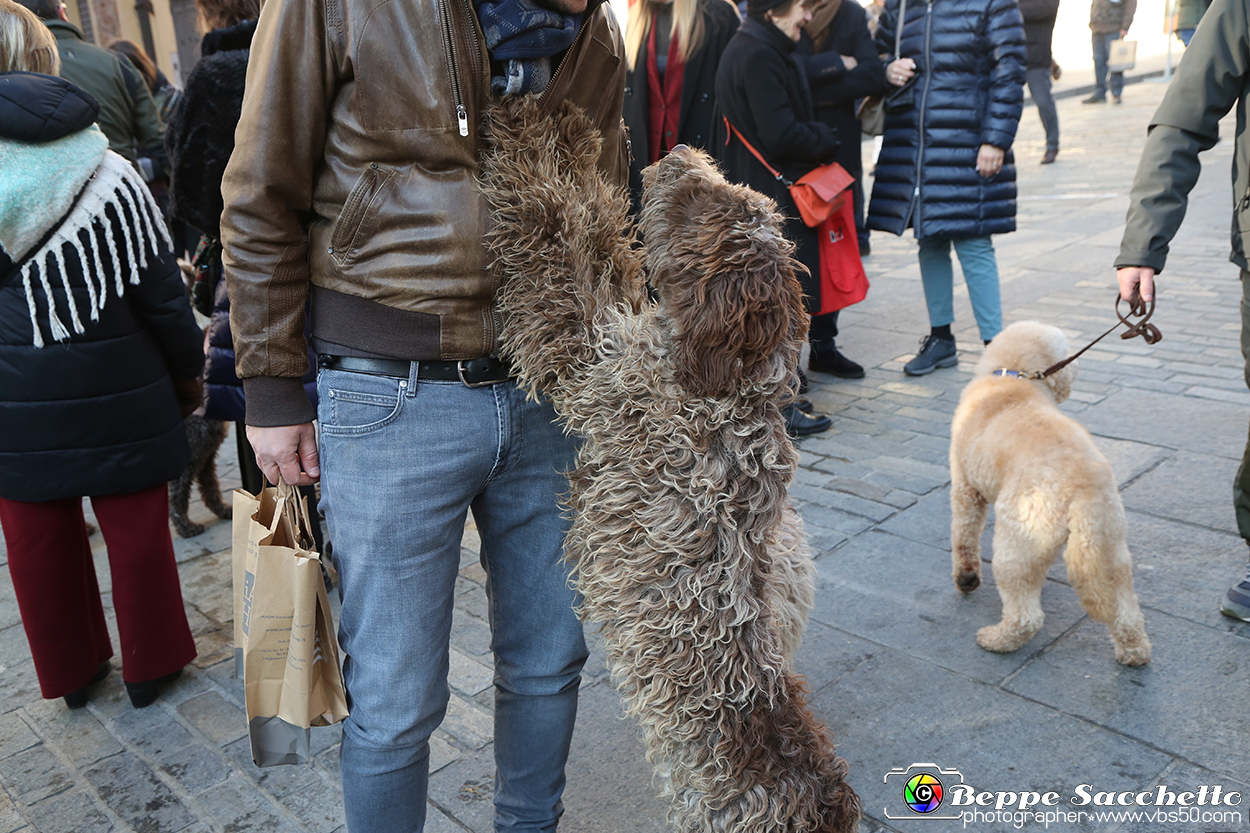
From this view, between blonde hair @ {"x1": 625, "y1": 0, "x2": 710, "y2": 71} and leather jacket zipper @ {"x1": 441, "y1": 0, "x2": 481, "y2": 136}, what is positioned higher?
blonde hair @ {"x1": 625, "y1": 0, "x2": 710, "y2": 71}

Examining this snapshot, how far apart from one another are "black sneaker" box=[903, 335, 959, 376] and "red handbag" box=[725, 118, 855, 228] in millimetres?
1267

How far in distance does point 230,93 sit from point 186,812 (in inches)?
89.2

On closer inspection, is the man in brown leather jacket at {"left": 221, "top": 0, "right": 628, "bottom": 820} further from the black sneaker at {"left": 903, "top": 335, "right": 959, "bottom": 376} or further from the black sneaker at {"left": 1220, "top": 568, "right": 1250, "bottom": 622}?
the black sneaker at {"left": 903, "top": 335, "right": 959, "bottom": 376}

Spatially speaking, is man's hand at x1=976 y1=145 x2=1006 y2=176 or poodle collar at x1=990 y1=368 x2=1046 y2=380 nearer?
poodle collar at x1=990 y1=368 x2=1046 y2=380

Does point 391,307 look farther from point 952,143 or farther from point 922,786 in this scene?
point 952,143

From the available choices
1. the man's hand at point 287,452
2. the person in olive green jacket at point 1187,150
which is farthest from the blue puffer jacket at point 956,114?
the man's hand at point 287,452

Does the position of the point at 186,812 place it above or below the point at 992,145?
below

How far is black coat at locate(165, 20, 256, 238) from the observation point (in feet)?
10.2

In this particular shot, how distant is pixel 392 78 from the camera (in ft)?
5.31

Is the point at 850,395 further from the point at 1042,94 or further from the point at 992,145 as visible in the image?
the point at 1042,94

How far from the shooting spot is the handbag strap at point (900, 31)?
18.0 feet

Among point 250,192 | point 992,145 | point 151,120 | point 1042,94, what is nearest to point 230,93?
point 250,192

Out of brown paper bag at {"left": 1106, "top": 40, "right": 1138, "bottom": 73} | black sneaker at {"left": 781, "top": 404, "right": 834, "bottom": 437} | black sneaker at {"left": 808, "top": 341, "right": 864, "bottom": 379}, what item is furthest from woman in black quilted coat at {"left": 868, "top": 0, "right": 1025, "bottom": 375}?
brown paper bag at {"left": 1106, "top": 40, "right": 1138, "bottom": 73}

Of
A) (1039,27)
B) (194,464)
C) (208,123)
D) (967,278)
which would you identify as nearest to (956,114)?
(967,278)
